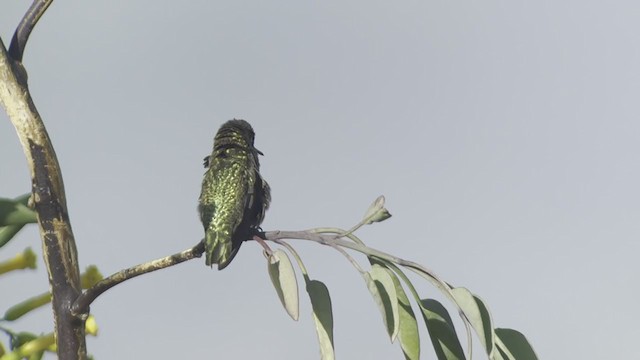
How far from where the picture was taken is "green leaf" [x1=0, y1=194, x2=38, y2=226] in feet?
8.02

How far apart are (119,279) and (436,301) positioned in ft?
2.70

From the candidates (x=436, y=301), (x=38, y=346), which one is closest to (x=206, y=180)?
(x=38, y=346)

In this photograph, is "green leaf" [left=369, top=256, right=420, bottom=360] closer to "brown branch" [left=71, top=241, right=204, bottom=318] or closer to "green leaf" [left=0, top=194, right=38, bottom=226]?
"brown branch" [left=71, top=241, right=204, bottom=318]

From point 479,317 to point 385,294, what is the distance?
227 millimetres

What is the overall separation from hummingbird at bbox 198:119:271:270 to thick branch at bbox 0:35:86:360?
1.27 m

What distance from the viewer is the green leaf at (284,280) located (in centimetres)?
236

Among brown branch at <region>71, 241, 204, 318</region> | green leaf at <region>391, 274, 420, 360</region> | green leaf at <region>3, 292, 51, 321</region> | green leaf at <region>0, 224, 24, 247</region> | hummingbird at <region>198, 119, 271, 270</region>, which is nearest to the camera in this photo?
brown branch at <region>71, 241, 204, 318</region>

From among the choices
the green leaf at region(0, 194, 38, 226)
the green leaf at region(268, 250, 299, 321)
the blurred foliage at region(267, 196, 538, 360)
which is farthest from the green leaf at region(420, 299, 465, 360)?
the green leaf at region(0, 194, 38, 226)

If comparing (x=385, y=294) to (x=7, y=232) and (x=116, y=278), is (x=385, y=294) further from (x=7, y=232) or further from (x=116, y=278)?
(x=7, y=232)

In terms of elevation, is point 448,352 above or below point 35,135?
below

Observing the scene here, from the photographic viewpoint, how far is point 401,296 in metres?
2.51

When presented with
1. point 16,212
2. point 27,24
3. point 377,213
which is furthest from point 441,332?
point 27,24

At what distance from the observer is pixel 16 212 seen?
246cm

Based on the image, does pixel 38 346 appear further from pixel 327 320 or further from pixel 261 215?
pixel 261 215
